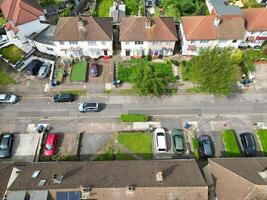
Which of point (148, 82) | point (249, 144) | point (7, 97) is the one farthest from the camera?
point (7, 97)

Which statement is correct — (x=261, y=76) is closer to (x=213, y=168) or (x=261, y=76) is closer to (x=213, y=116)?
(x=213, y=116)

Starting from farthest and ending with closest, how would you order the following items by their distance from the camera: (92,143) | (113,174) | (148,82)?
(148,82) → (92,143) → (113,174)

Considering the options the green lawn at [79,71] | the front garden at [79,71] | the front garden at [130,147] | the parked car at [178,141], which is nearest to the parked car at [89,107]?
the front garden at [79,71]

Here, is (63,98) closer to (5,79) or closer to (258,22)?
(5,79)

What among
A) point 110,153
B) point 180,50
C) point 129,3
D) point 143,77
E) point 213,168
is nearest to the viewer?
point 213,168

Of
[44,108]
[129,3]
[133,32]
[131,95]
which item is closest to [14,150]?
[44,108]

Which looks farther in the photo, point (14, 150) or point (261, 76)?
point (261, 76)

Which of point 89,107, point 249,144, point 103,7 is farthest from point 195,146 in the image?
point 103,7
